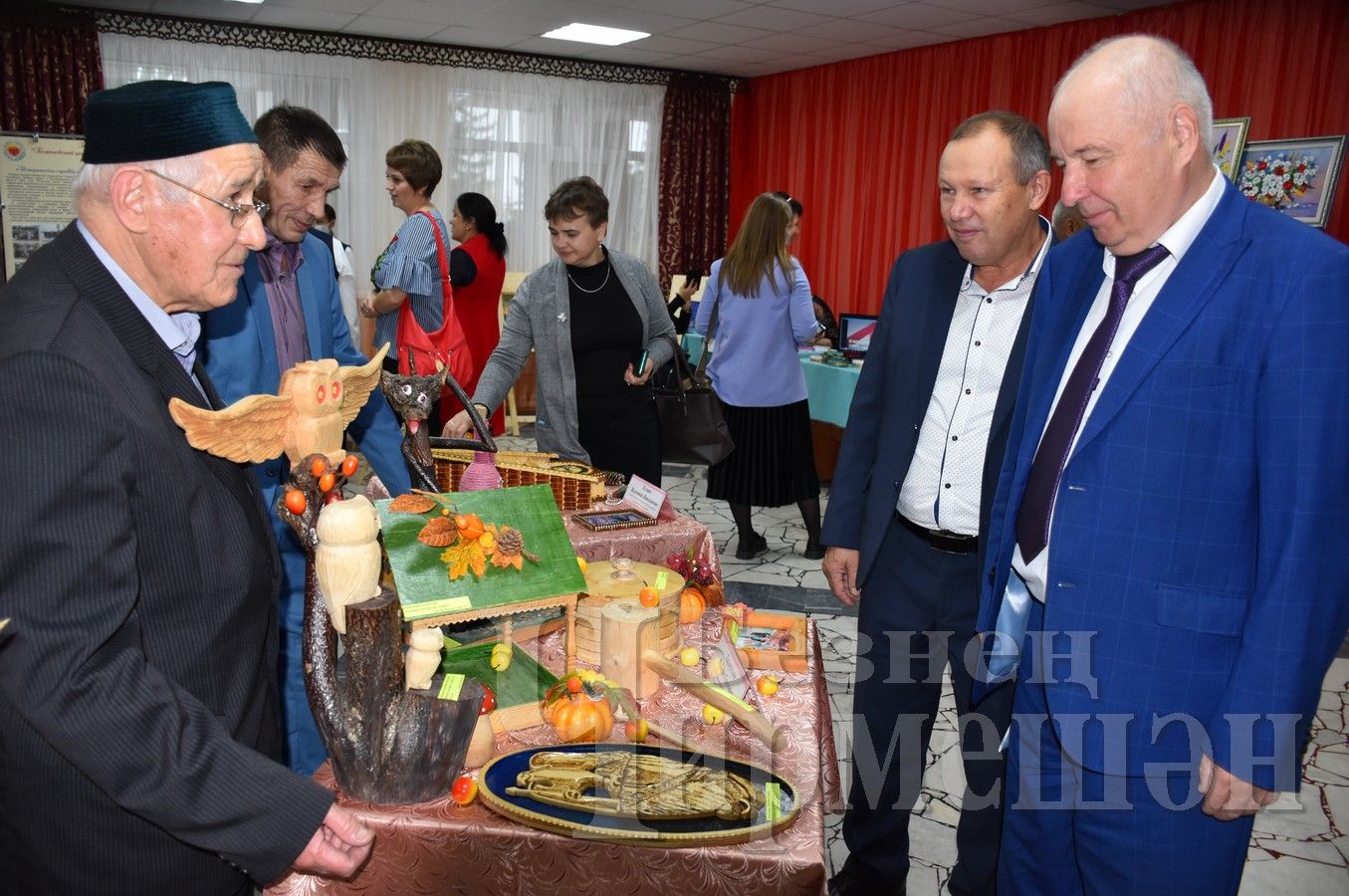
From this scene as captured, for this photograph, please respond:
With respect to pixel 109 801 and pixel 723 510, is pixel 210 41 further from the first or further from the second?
pixel 109 801

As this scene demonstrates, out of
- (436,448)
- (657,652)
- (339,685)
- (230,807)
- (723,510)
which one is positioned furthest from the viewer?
(723,510)

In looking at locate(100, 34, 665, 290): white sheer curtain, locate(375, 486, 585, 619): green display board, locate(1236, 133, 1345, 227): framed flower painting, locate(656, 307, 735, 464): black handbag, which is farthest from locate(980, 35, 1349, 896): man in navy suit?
locate(100, 34, 665, 290): white sheer curtain

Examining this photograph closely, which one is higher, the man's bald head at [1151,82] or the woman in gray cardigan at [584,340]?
the man's bald head at [1151,82]

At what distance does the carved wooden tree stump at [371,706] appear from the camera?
1.24 m

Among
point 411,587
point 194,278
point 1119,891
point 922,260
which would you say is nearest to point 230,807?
point 411,587

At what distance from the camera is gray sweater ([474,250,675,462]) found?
3.12m

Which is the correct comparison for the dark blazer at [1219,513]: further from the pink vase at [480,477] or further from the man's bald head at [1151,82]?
the pink vase at [480,477]

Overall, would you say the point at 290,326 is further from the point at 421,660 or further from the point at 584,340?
the point at 584,340

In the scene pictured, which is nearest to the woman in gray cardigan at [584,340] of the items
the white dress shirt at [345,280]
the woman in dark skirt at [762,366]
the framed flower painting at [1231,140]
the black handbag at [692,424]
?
the black handbag at [692,424]

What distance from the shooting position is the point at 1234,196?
4.50 feet

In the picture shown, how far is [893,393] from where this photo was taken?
6.70ft

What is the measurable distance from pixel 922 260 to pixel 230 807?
66.3 inches

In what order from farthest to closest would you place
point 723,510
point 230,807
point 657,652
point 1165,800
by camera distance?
point 723,510 → point 657,652 → point 1165,800 → point 230,807

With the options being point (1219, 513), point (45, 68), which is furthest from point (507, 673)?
point (45, 68)
